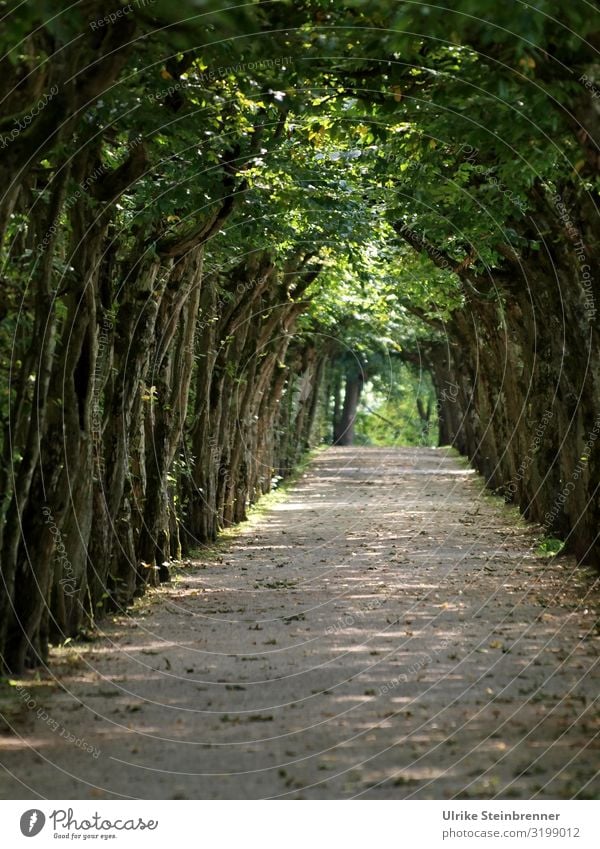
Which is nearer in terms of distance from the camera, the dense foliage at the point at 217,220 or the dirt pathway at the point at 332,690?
the dirt pathway at the point at 332,690

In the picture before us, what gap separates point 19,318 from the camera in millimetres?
11859

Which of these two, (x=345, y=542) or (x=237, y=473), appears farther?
(x=237, y=473)

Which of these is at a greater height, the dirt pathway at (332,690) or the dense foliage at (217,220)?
the dense foliage at (217,220)

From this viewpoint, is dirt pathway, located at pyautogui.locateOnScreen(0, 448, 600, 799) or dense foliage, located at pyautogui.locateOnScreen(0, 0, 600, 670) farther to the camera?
dense foliage, located at pyautogui.locateOnScreen(0, 0, 600, 670)

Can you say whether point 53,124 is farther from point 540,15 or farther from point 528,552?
point 528,552

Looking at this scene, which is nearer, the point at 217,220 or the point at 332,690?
the point at 332,690

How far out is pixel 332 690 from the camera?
10.9 metres

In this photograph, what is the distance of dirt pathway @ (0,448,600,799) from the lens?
8.19 meters

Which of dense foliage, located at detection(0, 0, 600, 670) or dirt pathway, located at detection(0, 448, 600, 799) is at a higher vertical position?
dense foliage, located at detection(0, 0, 600, 670)

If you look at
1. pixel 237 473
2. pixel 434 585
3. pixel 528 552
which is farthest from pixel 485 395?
pixel 434 585

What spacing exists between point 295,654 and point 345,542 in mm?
11735

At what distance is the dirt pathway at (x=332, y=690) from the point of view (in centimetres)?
819

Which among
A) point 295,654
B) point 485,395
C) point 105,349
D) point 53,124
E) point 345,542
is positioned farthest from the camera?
point 485,395

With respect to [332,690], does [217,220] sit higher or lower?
higher
